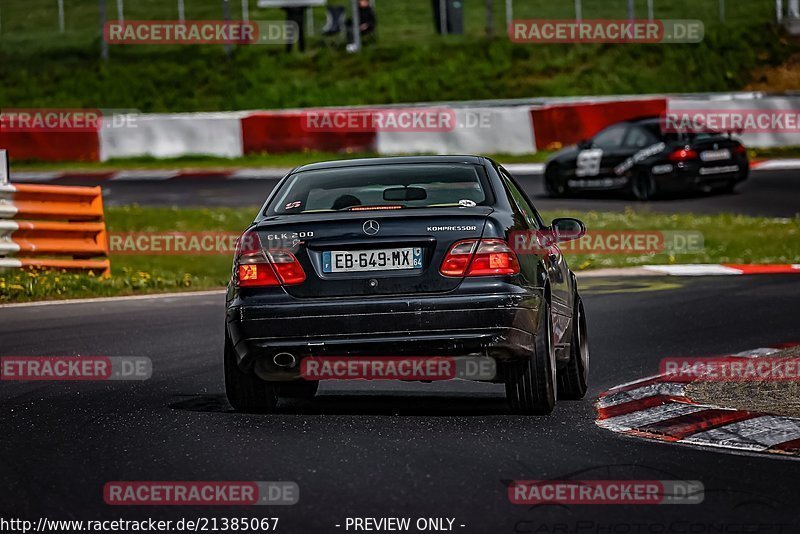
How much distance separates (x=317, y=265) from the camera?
771 centimetres

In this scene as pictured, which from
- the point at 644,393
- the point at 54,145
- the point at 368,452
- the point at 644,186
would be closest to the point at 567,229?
the point at 644,393

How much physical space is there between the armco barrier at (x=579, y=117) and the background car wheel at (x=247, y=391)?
2159 centimetres

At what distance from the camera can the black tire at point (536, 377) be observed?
25.6 ft

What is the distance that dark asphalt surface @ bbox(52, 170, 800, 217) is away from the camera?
75.3 feet

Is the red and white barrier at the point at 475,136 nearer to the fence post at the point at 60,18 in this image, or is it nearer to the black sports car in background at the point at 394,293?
the fence post at the point at 60,18

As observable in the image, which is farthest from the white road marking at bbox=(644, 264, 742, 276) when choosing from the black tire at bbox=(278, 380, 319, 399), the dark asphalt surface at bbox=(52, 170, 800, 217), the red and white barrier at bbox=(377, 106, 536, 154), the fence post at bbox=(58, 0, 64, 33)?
the fence post at bbox=(58, 0, 64, 33)

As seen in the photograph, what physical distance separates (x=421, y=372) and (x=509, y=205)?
1.03m

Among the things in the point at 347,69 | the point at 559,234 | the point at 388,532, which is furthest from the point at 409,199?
the point at 347,69

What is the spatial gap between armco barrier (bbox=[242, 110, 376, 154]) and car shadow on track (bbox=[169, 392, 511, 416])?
21398 mm

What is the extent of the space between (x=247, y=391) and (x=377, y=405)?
0.74 meters

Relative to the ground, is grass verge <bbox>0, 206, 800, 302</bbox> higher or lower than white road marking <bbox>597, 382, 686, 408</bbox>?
lower

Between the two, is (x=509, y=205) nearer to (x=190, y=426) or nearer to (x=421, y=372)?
(x=421, y=372)

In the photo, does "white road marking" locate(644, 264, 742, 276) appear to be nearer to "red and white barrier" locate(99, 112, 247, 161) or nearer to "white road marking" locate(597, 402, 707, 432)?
"white road marking" locate(597, 402, 707, 432)

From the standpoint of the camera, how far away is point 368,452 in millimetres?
6918
